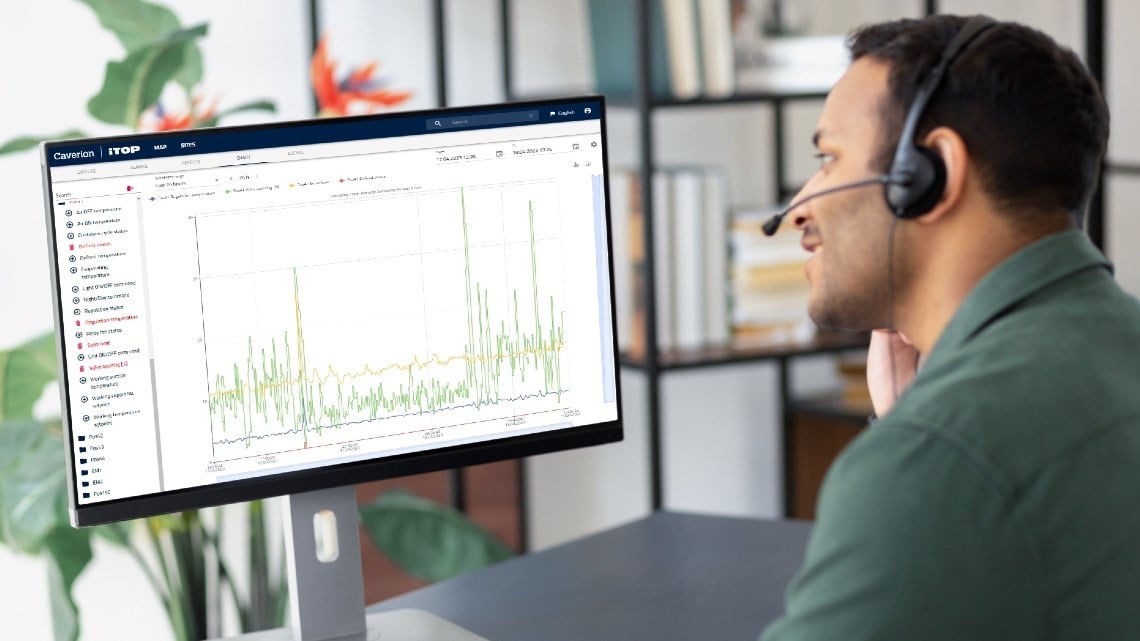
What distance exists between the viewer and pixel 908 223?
102 cm

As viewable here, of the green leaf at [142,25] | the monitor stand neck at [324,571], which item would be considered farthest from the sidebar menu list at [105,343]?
the green leaf at [142,25]

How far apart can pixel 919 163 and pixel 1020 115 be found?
8cm

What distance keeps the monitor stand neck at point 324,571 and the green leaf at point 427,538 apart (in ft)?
2.66

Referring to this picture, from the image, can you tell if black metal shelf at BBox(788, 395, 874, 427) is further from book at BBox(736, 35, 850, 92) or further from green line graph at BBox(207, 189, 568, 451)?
green line graph at BBox(207, 189, 568, 451)

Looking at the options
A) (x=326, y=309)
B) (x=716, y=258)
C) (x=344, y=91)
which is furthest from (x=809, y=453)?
(x=326, y=309)

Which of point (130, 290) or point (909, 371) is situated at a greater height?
point (130, 290)

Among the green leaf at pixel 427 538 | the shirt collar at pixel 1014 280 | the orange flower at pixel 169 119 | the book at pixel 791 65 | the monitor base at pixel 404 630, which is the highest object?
the book at pixel 791 65

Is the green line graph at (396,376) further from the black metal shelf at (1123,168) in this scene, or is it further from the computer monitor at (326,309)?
the black metal shelf at (1123,168)

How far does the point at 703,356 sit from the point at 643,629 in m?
1.16

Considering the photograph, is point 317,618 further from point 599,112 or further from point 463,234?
point 599,112

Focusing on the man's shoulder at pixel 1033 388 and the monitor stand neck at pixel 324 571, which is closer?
the man's shoulder at pixel 1033 388

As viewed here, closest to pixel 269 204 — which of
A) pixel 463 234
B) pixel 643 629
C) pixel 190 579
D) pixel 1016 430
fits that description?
pixel 463 234

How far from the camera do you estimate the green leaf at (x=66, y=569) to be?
6.15 ft

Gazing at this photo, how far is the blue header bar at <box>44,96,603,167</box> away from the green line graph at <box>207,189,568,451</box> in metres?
0.07
